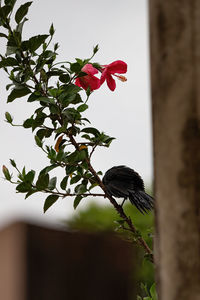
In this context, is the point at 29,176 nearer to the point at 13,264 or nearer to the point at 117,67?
the point at 13,264

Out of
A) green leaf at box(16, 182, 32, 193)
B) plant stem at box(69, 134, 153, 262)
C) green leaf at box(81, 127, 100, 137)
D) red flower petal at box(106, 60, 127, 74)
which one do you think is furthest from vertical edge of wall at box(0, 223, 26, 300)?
red flower petal at box(106, 60, 127, 74)

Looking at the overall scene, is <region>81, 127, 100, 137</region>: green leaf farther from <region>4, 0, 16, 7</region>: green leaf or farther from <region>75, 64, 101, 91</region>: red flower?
<region>4, 0, 16, 7</region>: green leaf

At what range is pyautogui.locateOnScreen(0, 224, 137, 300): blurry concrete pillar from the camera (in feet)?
4.00

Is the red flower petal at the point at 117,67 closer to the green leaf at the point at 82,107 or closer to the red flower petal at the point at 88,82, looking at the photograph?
the red flower petal at the point at 88,82

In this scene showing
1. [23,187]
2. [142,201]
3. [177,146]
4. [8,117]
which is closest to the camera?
[177,146]

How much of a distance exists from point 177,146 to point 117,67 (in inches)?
32.8

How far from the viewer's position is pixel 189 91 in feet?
2.31

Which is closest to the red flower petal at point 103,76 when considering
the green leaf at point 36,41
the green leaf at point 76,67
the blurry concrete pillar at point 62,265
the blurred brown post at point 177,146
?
the green leaf at point 76,67

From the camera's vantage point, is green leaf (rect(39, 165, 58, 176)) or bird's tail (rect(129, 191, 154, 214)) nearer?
bird's tail (rect(129, 191, 154, 214))

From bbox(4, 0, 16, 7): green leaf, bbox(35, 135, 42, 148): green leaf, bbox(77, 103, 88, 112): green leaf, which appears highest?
bbox(4, 0, 16, 7): green leaf

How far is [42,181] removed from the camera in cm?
133

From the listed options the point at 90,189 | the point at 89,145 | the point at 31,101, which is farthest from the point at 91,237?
the point at 31,101

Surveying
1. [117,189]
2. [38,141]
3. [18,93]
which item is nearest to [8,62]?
[18,93]

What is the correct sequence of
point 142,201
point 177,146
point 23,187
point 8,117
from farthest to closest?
point 8,117 → point 23,187 → point 142,201 → point 177,146
